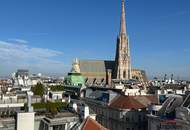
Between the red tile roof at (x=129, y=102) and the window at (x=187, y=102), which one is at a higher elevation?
the window at (x=187, y=102)

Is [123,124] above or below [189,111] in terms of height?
below

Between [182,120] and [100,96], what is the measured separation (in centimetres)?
3968

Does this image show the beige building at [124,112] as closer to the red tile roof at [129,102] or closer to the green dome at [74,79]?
the red tile roof at [129,102]

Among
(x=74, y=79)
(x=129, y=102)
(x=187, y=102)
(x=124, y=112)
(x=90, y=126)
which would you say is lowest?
(x=124, y=112)

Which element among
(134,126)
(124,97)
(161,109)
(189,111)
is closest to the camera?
(189,111)

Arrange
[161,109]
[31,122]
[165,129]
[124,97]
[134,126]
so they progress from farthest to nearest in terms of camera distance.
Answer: [124,97], [134,126], [161,109], [165,129], [31,122]

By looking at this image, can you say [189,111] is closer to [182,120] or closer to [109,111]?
[182,120]

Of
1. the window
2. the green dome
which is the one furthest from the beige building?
the green dome

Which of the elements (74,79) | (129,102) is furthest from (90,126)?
(74,79)

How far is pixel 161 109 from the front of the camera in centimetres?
5566

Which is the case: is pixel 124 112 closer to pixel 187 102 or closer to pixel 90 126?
pixel 187 102

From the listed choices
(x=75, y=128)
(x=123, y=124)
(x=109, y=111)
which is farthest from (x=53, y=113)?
(x=109, y=111)

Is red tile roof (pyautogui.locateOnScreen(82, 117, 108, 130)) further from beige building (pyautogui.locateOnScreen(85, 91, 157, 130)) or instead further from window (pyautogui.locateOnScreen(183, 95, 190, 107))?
beige building (pyautogui.locateOnScreen(85, 91, 157, 130))

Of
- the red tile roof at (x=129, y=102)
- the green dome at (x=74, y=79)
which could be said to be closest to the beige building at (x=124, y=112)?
the red tile roof at (x=129, y=102)
